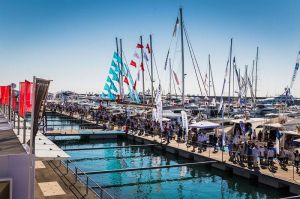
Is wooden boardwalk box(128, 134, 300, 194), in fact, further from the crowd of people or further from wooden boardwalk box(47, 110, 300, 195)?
the crowd of people

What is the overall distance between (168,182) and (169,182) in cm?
8

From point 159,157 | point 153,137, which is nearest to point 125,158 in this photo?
point 159,157

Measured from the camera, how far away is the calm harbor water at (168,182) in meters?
24.5

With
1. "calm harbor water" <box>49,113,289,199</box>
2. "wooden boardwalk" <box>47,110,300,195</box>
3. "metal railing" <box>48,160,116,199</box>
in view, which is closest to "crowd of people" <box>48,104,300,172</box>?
"wooden boardwalk" <box>47,110,300,195</box>

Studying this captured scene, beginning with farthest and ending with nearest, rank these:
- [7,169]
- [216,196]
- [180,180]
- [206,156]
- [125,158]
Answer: [125,158], [206,156], [180,180], [216,196], [7,169]

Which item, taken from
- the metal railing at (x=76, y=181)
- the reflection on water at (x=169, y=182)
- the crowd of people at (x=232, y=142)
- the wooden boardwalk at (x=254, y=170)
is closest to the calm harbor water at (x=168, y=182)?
the reflection on water at (x=169, y=182)

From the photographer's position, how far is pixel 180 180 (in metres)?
28.3

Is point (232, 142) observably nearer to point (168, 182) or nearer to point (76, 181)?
point (168, 182)

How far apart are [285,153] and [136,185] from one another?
12.0 metres

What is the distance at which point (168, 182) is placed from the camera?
2758cm

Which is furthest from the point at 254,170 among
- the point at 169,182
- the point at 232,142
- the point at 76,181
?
the point at 76,181

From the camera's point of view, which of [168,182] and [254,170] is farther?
[168,182]

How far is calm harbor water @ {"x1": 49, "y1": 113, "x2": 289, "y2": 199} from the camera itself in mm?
24484

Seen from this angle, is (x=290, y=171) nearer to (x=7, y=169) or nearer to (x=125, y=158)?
(x=125, y=158)
